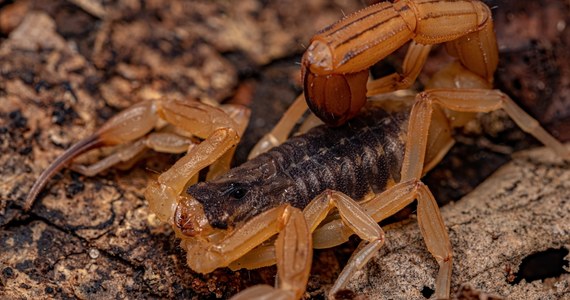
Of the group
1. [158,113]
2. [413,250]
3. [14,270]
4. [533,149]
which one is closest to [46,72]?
[158,113]

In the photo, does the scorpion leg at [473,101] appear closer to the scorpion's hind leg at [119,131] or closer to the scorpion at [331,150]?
the scorpion at [331,150]

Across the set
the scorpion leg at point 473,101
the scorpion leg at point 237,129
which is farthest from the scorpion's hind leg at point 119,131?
the scorpion leg at point 473,101

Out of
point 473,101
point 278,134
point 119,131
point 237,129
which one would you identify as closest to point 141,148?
point 119,131

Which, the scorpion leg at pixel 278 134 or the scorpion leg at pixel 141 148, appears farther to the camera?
the scorpion leg at pixel 278 134

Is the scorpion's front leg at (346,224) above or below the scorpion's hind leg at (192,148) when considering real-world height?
below

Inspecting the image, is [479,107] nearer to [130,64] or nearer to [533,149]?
[533,149]

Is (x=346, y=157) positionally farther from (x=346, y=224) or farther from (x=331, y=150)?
(x=346, y=224)

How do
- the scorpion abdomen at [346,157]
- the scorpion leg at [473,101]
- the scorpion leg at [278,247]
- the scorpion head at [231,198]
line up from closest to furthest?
1. the scorpion leg at [278,247]
2. the scorpion head at [231,198]
3. the scorpion abdomen at [346,157]
4. the scorpion leg at [473,101]

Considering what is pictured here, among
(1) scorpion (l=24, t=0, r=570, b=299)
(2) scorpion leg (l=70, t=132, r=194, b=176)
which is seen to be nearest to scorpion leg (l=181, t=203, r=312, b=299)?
(1) scorpion (l=24, t=0, r=570, b=299)
